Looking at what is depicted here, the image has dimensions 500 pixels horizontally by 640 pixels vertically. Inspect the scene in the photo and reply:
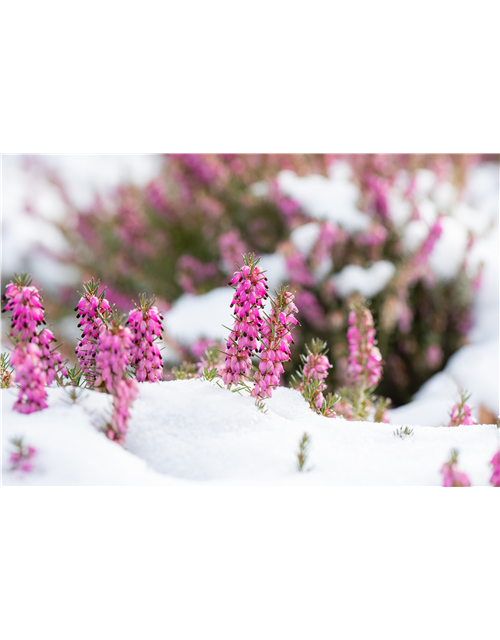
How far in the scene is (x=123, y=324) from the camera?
952 millimetres

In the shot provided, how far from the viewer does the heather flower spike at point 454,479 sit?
36.9 inches

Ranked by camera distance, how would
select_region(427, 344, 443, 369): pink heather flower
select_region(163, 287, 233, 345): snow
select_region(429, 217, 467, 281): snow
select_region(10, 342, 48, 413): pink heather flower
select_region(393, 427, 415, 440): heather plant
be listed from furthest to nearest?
select_region(429, 217, 467, 281): snow < select_region(427, 344, 443, 369): pink heather flower < select_region(163, 287, 233, 345): snow < select_region(393, 427, 415, 440): heather plant < select_region(10, 342, 48, 413): pink heather flower

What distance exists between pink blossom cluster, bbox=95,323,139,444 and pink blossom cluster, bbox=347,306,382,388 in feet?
1.78

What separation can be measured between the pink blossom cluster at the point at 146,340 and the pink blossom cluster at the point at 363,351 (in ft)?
1.53

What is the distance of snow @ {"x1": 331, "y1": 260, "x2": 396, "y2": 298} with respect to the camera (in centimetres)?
217

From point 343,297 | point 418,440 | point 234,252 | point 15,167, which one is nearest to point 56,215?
point 15,167

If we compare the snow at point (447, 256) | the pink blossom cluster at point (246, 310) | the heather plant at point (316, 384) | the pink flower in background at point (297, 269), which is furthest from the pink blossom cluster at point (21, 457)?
the snow at point (447, 256)

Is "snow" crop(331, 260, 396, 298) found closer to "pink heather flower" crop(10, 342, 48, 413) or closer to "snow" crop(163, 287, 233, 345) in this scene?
"snow" crop(163, 287, 233, 345)

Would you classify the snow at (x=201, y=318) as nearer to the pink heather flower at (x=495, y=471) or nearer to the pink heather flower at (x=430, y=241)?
the pink heather flower at (x=430, y=241)

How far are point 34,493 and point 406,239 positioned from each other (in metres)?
1.89

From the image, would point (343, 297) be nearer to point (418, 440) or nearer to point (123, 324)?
point (418, 440)

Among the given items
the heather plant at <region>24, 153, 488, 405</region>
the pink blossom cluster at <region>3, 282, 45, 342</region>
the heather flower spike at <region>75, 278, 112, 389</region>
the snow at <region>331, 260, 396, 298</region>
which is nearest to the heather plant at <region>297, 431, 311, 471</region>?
Answer: the heather flower spike at <region>75, 278, 112, 389</region>

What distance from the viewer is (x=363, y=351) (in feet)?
4.09

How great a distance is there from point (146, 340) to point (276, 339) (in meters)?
0.25
